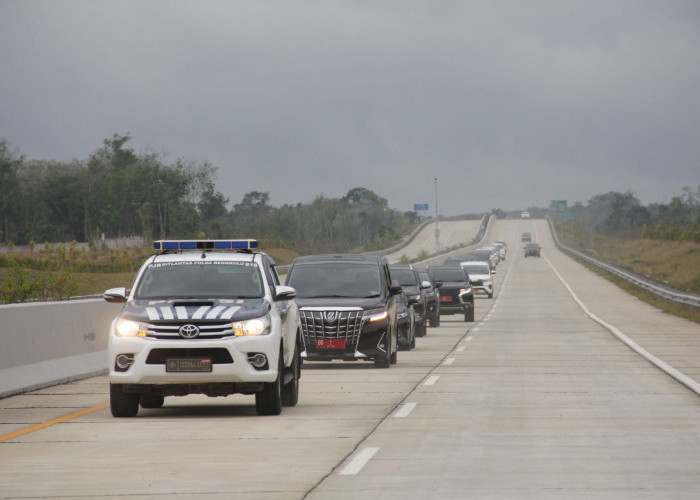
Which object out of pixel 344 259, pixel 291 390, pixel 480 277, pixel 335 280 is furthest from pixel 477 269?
pixel 291 390

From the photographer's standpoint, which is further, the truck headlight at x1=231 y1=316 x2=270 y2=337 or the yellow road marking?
the truck headlight at x1=231 y1=316 x2=270 y2=337

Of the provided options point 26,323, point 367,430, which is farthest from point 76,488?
point 26,323

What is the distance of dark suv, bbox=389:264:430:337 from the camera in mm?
31062

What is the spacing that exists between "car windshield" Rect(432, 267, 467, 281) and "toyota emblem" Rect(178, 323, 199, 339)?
28.0m

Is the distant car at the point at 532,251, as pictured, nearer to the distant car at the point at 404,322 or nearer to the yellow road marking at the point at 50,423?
the distant car at the point at 404,322

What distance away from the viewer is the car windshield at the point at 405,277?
31658mm

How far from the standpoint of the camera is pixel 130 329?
1347 centimetres

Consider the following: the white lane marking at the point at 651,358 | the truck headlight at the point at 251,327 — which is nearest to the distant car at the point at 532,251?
the white lane marking at the point at 651,358

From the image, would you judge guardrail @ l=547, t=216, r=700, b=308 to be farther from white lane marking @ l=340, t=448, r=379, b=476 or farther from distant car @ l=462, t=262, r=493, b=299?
white lane marking @ l=340, t=448, r=379, b=476

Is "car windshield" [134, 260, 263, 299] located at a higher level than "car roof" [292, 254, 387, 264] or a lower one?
higher

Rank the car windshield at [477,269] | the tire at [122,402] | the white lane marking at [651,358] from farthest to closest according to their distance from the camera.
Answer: the car windshield at [477,269] → the white lane marking at [651,358] → the tire at [122,402]

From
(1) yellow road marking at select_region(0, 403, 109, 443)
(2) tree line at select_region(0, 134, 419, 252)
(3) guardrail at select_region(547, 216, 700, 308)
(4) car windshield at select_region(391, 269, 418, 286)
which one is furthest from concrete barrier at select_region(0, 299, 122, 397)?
(2) tree line at select_region(0, 134, 419, 252)

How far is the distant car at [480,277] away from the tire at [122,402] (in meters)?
45.3

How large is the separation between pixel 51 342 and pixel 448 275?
79.3 feet
